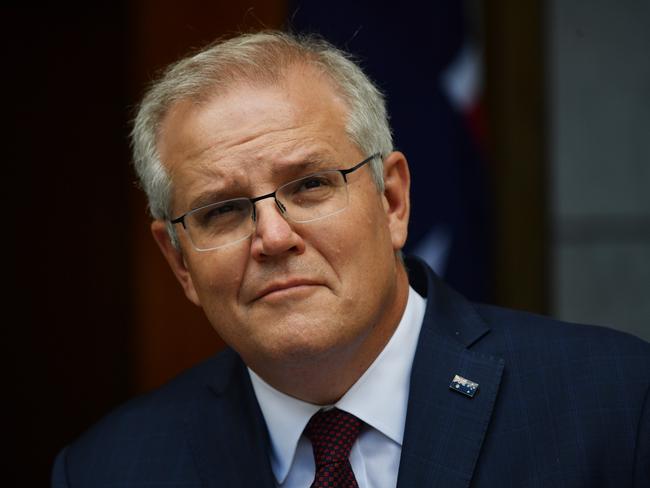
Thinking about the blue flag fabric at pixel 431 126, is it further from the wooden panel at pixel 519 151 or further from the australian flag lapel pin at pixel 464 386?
the australian flag lapel pin at pixel 464 386

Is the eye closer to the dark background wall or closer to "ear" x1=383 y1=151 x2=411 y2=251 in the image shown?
"ear" x1=383 y1=151 x2=411 y2=251

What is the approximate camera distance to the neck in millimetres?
2316

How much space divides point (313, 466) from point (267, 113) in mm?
979

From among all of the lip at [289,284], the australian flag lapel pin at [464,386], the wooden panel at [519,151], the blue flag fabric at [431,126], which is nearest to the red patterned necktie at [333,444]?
the australian flag lapel pin at [464,386]

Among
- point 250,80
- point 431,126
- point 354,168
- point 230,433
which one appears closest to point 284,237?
point 354,168

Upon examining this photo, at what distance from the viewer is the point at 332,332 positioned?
7.31 feet

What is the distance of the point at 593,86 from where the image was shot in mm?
4102

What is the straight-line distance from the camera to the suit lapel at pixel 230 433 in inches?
97.1

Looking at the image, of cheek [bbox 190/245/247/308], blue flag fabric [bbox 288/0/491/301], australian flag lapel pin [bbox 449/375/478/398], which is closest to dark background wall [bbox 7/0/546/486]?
blue flag fabric [bbox 288/0/491/301]

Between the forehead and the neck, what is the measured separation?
48cm

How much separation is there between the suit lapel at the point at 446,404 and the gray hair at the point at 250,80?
0.46m

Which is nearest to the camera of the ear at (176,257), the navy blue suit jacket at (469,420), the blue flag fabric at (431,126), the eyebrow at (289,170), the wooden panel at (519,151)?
the navy blue suit jacket at (469,420)

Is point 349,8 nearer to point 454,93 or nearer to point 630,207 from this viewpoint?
point 454,93

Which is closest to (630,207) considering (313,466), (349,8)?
(349,8)
